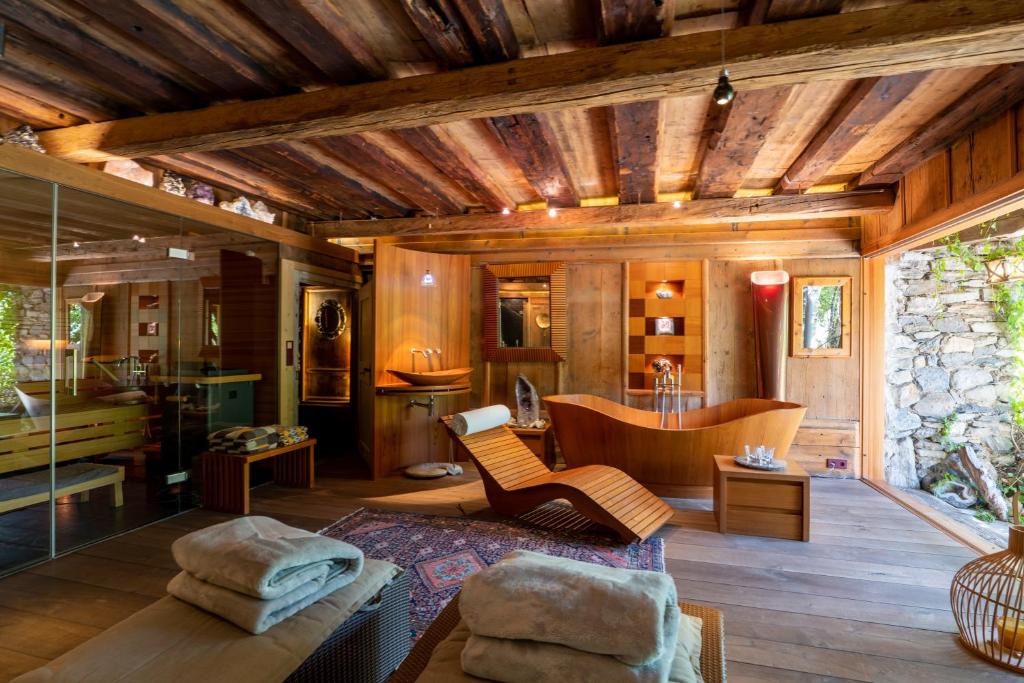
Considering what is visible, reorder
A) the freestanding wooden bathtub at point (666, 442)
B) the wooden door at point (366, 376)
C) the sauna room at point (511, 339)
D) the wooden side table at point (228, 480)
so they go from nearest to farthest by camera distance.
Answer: the sauna room at point (511, 339) → the wooden side table at point (228, 480) → the freestanding wooden bathtub at point (666, 442) → the wooden door at point (366, 376)

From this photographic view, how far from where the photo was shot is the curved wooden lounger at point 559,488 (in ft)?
10.1

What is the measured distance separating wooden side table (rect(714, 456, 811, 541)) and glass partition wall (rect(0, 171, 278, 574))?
4.03 metres

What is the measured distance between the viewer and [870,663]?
1.97m

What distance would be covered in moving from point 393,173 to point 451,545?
2907mm

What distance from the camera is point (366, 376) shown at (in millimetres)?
5090

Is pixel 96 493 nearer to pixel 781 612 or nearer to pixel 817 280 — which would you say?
pixel 781 612

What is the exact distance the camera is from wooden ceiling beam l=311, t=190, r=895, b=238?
4.28 metres

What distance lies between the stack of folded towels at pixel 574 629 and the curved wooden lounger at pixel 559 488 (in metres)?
1.83

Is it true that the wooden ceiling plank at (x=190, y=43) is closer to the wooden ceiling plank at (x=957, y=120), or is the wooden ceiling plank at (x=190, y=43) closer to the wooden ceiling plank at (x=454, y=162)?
the wooden ceiling plank at (x=454, y=162)

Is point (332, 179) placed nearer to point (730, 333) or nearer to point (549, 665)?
point (549, 665)

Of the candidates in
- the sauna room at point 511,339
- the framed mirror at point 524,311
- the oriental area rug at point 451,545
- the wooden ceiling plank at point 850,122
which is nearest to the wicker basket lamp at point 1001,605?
the sauna room at point 511,339

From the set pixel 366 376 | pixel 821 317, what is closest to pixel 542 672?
pixel 366 376

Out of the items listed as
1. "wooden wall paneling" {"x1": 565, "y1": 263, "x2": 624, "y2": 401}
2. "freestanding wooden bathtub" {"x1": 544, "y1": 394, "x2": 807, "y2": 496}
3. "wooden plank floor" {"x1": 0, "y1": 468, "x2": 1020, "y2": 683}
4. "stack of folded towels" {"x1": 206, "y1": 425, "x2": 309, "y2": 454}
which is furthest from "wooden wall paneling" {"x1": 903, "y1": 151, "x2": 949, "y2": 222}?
"stack of folded towels" {"x1": 206, "y1": 425, "x2": 309, "y2": 454}

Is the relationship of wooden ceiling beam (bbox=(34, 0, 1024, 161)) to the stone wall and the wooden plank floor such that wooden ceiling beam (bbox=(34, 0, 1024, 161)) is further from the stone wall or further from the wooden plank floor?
the stone wall
